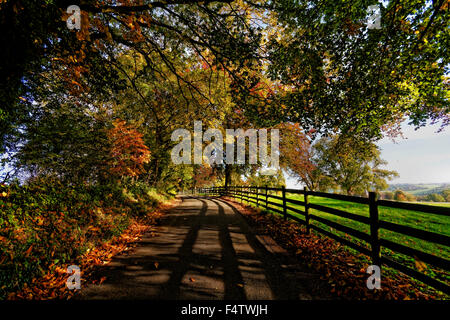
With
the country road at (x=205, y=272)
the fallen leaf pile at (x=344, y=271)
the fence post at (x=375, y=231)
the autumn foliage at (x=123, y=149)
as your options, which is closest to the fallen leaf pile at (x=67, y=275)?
the country road at (x=205, y=272)

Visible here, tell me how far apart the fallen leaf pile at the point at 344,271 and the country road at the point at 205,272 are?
305mm

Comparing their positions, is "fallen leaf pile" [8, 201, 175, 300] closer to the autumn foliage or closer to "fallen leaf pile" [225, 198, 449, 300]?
the autumn foliage

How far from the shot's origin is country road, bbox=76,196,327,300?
9.27ft

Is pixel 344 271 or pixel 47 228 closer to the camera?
pixel 344 271

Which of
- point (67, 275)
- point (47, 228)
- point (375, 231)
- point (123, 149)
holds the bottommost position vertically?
point (67, 275)

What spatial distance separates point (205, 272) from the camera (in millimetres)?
3400

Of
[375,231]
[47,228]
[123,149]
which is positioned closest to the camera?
[375,231]

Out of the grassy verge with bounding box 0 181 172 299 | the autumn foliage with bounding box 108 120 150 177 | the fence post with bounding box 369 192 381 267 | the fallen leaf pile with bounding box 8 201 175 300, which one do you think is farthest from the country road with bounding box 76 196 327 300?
the autumn foliage with bounding box 108 120 150 177

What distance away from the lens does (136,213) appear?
26.2 ft

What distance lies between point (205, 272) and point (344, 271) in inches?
108

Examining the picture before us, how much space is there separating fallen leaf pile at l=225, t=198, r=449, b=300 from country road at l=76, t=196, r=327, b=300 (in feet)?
1.00

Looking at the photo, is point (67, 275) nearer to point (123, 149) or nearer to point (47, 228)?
point (47, 228)

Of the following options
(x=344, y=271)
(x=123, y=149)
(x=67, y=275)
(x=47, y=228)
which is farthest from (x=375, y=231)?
(x=123, y=149)
